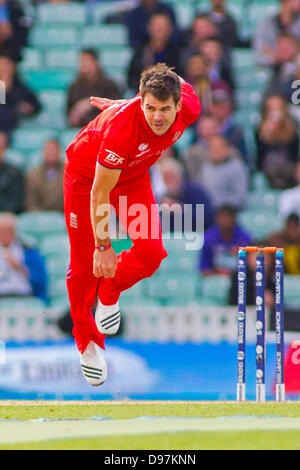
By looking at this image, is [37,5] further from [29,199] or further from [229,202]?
[229,202]

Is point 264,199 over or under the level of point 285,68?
under

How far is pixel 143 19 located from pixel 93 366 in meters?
6.76

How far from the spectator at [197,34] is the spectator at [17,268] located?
3.34 m

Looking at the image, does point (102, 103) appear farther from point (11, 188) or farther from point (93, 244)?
point (11, 188)

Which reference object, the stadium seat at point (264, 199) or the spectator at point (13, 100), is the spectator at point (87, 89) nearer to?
the spectator at point (13, 100)

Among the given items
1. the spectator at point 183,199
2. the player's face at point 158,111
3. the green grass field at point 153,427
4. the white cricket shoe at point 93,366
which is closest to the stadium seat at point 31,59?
the spectator at point 183,199

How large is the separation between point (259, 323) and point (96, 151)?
2470 mm

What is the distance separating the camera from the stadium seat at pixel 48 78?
1323 cm

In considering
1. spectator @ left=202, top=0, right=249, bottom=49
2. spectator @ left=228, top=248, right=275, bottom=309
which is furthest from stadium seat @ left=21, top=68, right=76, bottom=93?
spectator @ left=228, top=248, right=275, bottom=309

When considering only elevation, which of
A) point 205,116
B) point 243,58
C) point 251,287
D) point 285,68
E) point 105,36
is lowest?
point 251,287

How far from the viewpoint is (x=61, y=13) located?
44.9 ft

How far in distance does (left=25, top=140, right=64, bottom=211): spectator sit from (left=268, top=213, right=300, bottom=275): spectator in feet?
8.58

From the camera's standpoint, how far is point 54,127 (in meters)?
12.9

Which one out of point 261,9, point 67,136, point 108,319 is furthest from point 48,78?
point 108,319
